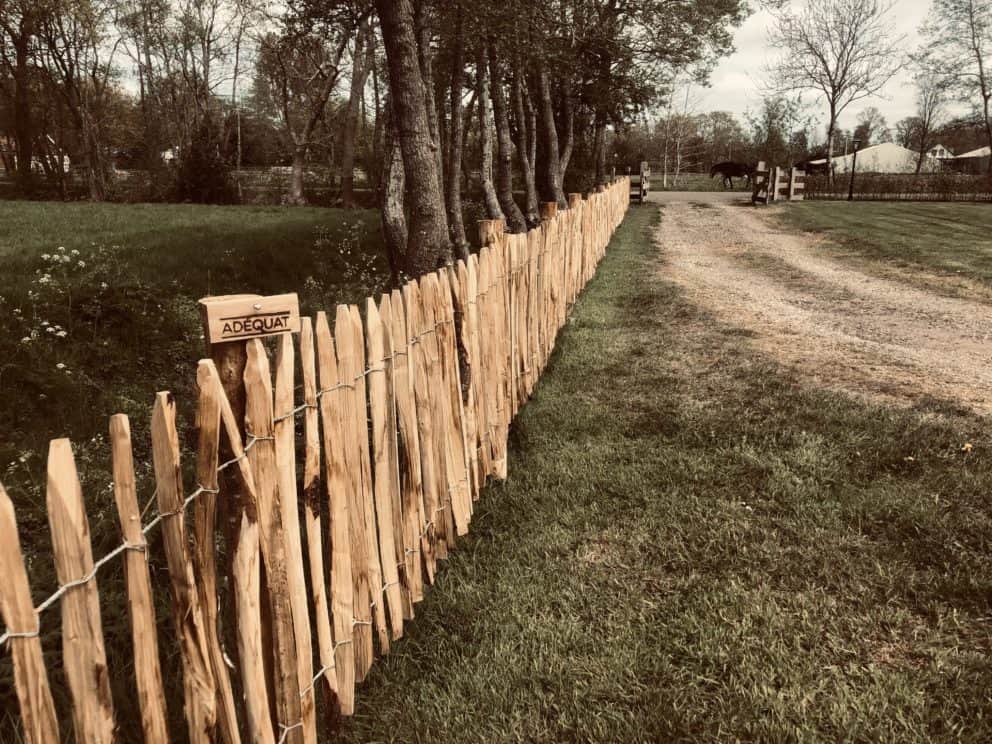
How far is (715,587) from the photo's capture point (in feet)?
10.2

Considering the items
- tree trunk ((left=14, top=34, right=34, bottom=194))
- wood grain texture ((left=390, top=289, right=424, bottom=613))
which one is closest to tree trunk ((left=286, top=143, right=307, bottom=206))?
tree trunk ((left=14, top=34, right=34, bottom=194))

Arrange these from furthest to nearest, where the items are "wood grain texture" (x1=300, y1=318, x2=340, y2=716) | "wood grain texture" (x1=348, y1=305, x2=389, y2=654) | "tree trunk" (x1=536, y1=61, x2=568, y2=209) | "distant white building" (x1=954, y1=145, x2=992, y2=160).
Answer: "distant white building" (x1=954, y1=145, x2=992, y2=160), "tree trunk" (x1=536, y1=61, x2=568, y2=209), "wood grain texture" (x1=348, y1=305, x2=389, y2=654), "wood grain texture" (x1=300, y1=318, x2=340, y2=716)

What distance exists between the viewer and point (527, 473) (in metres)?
4.33

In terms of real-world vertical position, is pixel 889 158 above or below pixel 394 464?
above

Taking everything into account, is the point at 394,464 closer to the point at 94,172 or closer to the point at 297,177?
the point at 297,177

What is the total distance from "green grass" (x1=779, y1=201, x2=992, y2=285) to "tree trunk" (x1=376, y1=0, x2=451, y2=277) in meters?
8.83

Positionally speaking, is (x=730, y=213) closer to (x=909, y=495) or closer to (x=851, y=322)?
(x=851, y=322)

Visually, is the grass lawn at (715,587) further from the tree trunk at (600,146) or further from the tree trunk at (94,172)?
the tree trunk at (94,172)

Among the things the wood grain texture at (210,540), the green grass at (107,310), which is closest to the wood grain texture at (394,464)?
the wood grain texture at (210,540)

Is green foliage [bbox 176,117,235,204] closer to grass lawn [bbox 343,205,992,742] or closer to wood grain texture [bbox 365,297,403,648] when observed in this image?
grass lawn [bbox 343,205,992,742]

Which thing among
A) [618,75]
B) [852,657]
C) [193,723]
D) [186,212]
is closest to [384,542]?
[193,723]

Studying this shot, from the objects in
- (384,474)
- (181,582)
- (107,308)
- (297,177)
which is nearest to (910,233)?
(107,308)

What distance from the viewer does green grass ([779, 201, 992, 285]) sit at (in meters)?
12.6

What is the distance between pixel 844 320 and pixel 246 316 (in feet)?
26.9
